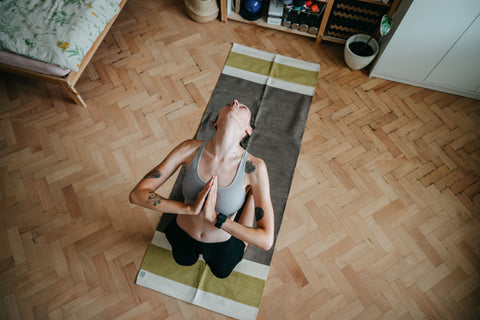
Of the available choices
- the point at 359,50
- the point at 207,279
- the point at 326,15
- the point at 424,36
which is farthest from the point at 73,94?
the point at 424,36

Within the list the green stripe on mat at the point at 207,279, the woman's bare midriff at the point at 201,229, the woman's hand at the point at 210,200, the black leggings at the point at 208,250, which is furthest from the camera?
the green stripe on mat at the point at 207,279

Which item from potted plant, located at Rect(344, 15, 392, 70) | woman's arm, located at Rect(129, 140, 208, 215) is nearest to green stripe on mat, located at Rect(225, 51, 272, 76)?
potted plant, located at Rect(344, 15, 392, 70)

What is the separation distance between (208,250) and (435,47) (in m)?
2.16

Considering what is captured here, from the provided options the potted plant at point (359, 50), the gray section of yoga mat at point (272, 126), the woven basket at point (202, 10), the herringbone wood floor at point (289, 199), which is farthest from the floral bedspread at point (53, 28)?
the potted plant at point (359, 50)

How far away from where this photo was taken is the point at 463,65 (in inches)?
87.1

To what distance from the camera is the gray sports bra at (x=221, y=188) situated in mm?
1442

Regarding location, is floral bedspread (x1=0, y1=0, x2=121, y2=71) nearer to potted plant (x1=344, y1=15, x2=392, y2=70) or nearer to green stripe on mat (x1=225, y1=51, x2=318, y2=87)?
green stripe on mat (x1=225, y1=51, x2=318, y2=87)

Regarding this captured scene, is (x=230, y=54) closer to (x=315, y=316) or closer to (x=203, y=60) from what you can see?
(x=203, y=60)

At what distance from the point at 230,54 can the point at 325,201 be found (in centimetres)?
152

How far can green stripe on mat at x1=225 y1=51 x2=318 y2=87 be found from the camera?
2.53 metres

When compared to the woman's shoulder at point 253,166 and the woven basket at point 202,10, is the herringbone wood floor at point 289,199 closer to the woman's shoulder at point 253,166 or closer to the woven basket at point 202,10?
the woven basket at point 202,10

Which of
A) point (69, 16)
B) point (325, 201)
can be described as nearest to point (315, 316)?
point (325, 201)

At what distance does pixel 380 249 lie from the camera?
1974mm

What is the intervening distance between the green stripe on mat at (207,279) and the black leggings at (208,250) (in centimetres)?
17
